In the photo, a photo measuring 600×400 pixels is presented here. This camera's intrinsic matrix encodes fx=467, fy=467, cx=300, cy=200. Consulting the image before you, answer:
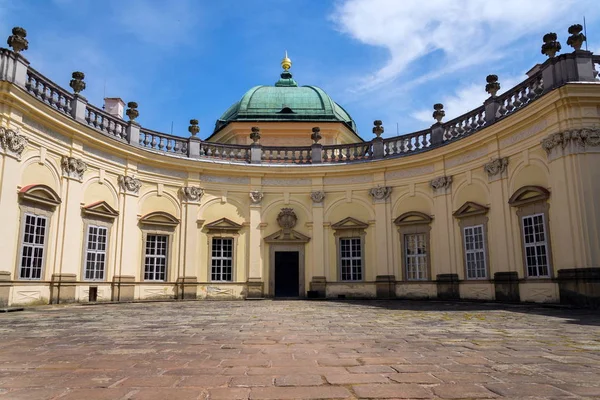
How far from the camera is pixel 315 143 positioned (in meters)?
23.8

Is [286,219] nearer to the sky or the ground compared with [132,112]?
nearer to the ground

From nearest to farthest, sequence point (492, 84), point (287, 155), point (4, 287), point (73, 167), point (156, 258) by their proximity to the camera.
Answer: point (4, 287)
point (73, 167)
point (492, 84)
point (156, 258)
point (287, 155)

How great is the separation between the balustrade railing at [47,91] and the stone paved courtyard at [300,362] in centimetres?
1018

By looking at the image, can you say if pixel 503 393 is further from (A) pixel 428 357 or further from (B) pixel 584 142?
(B) pixel 584 142

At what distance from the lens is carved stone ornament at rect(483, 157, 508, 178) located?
17.5m

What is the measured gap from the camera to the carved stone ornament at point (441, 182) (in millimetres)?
20047

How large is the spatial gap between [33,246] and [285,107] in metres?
15.9

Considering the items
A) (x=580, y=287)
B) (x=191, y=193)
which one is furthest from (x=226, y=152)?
(x=580, y=287)

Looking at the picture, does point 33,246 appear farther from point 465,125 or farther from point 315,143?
point 465,125

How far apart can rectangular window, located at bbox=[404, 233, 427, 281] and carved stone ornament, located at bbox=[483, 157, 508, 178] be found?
428cm

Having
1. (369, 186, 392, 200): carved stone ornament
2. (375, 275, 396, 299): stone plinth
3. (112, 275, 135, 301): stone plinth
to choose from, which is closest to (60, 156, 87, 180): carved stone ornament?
(112, 275, 135, 301): stone plinth

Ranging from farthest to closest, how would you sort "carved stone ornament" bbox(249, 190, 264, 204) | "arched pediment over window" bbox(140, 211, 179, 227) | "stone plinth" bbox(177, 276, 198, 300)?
"carved stone ornament" bbox(249, 190, 264, 204) < "stone plinth" bbox(177, 276, 198, 300) < "arched pediment over window" bbox(140, 211, 179, 227)

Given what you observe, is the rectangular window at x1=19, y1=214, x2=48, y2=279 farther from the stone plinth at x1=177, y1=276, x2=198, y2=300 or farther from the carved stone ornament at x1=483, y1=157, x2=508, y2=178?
the carved stone ornament at x1=483, y1=157, x2=508, y2=178

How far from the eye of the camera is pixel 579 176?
46.7ft
